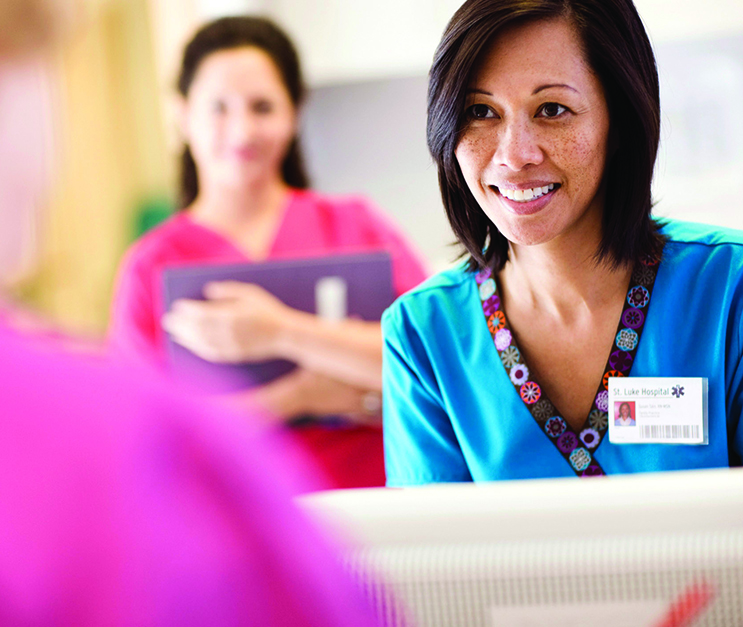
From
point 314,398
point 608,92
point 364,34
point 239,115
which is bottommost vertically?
point 314,398

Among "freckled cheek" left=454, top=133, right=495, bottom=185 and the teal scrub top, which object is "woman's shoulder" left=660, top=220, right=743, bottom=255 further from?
"freckled cheek" left=454, top=133, right=495, bottom=185

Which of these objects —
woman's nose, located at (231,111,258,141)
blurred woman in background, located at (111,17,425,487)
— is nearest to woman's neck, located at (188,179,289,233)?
blurred woman in background, located at (111,17,425,487)

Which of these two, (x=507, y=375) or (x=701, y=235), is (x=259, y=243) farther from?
(x=701, y=235)

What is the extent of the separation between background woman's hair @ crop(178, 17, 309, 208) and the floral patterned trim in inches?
36.7

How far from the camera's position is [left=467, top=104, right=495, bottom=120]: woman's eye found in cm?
91

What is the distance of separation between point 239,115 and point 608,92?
96 centimetres

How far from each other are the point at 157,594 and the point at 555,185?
75 cm

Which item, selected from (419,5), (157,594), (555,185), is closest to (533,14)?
(555,185)

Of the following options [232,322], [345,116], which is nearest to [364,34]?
[345,116]

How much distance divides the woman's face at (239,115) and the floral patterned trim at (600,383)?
2.87 feet

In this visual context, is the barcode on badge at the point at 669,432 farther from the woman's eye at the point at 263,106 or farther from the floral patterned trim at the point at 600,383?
the woman's eye at the point at 263,106

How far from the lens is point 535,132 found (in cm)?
89

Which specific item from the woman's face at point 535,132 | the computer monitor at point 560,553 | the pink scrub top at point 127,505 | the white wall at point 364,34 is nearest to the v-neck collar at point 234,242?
the woman's face at point 535,132

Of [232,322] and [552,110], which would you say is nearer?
[552,110]
